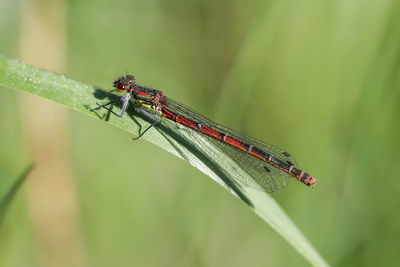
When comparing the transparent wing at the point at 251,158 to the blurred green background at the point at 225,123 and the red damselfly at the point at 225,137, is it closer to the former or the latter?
the red damselfly at the point at 225,137

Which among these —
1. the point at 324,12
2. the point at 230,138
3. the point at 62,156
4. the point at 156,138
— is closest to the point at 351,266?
the point at 230,138

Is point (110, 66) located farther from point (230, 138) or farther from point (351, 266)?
point (351, 266)

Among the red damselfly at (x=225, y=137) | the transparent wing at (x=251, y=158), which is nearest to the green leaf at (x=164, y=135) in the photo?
the transparent wing at (x=251, y=158)

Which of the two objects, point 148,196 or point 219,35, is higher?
point 219,35

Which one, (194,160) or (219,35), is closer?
(194,160)

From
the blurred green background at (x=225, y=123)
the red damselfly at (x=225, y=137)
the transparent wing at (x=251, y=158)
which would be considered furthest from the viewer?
the blurred green background at (x=225, y=123)

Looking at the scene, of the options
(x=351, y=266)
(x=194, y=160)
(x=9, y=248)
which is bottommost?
(x=9, y=248)
